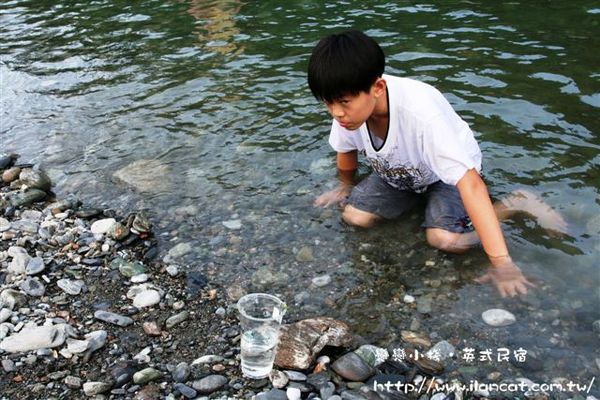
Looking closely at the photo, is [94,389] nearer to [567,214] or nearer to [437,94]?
[437,94]

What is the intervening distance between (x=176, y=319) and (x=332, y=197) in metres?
2.22

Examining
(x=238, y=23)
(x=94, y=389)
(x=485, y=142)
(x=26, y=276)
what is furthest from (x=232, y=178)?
(x=238, y=23)

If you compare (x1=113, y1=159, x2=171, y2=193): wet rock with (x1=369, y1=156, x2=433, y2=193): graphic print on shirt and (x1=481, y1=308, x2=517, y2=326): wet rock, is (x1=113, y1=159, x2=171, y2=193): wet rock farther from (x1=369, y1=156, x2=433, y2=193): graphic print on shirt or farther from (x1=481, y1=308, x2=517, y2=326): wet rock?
(x1=481, y1=308, x2=517, y2=326): wet rock

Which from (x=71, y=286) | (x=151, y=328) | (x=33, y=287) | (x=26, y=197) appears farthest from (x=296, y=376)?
(x=26, y=197)

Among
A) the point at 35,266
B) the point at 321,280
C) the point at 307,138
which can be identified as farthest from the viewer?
the point at 307,138

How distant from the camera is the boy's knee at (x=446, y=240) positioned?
522cm

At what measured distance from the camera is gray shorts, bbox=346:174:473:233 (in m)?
5.27

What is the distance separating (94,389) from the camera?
151 inches

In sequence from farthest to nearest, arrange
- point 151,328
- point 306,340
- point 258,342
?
point 151,328, point 306,340, point 258,342

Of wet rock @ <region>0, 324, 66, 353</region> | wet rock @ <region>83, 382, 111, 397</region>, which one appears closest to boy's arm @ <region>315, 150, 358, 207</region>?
wet rock @ <region>0, 324, 66, 353</region>

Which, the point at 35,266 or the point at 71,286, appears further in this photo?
the point at 35,266

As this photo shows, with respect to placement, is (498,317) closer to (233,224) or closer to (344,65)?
(344,65)

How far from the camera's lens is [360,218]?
570cm

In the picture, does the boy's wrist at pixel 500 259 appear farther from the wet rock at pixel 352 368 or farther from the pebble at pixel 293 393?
the pebble at pixel 293 393
